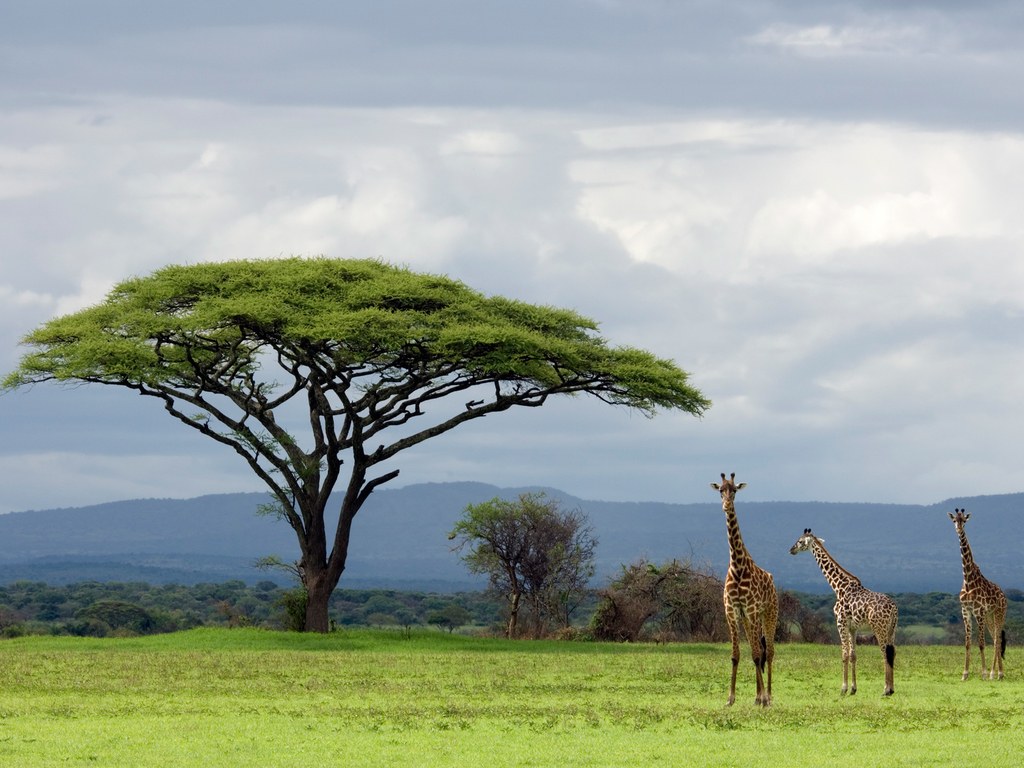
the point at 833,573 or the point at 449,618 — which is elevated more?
the point at 833,573

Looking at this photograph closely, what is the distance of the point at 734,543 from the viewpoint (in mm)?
22391

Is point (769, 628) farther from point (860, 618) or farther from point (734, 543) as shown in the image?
point (860, 618)

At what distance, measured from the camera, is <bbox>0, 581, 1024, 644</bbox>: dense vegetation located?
46125 millimetres

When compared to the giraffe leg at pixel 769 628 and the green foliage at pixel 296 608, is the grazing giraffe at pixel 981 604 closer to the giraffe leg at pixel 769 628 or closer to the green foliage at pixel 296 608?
the giraffe leg at pixel 769 628

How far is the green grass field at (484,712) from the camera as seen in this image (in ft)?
57.5

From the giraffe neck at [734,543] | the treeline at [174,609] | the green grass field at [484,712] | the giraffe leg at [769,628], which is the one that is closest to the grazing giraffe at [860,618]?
the green grass field at [484,712]

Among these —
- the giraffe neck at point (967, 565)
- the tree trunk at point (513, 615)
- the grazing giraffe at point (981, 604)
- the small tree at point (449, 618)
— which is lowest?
the small tree at point (449, 618)

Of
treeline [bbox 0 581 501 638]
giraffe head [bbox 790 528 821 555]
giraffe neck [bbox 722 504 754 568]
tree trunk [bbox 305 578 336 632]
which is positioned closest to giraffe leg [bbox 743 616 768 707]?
giraffe neck [bbox 722 504 754 568]

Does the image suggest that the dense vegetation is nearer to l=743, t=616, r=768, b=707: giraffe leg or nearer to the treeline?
the treeline

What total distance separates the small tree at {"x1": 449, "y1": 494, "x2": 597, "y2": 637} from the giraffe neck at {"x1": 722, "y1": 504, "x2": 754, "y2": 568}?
2434 cm

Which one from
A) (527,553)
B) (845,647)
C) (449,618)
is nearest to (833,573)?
(845,647)

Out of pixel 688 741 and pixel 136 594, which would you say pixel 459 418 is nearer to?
pixel 688 741

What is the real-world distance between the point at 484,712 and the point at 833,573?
23.7 feet

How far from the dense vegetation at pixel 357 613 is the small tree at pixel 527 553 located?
77.0 inches
